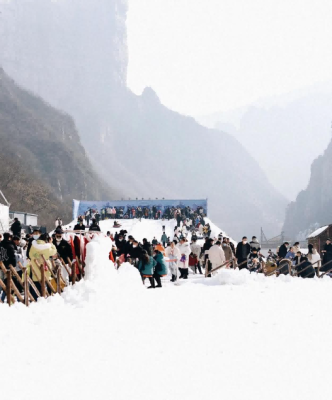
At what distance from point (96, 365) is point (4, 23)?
159420 mm

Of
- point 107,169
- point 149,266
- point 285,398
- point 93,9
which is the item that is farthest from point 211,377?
point 93,9

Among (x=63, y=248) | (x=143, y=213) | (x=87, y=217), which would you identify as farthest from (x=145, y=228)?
(x=63, y=248)

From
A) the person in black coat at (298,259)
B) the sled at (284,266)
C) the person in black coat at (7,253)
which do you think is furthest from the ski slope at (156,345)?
the person in black coat at (298,259)

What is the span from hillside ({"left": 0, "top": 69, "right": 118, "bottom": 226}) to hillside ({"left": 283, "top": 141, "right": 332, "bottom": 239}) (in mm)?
51051

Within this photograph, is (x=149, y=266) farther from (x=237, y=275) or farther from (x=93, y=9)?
(x=93, y=9)

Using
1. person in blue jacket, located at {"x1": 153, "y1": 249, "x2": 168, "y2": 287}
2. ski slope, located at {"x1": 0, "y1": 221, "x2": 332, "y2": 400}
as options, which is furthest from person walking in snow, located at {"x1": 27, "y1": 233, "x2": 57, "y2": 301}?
person in blue jacket, located at {"x1": 153, "y1": 249, "x2": 168, "y2": 287}

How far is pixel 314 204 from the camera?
11338 centimetres

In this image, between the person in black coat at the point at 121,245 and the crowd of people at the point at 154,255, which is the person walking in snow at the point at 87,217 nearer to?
the crowd of people at the point at 154,255

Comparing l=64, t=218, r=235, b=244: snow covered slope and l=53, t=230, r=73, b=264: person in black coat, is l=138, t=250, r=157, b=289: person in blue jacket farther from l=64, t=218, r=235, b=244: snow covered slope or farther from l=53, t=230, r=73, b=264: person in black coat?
l=64, t=218, r=235, b=244: snow covered slope

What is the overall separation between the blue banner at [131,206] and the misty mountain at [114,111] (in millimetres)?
94046

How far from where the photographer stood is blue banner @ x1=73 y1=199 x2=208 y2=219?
4516 cm

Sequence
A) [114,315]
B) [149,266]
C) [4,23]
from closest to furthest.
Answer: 1. [114,315]
2. [149,266]
3. [4,23]

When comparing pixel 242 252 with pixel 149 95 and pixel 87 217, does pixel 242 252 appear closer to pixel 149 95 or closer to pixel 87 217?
pixel 87 217

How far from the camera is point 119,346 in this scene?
6.22 meters
